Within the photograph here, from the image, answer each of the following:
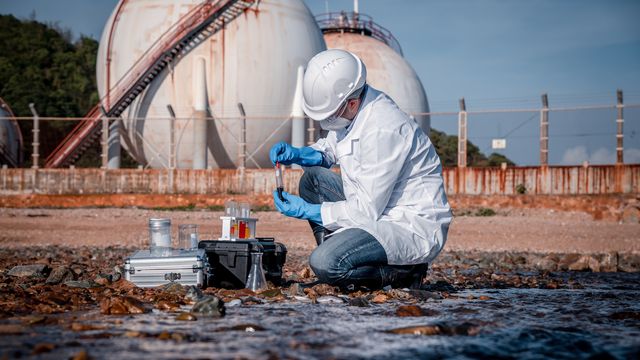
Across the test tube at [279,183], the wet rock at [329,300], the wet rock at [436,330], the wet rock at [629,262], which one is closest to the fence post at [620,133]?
the wet rock at [629,262]

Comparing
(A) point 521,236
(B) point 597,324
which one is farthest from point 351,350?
(A) point 521,236

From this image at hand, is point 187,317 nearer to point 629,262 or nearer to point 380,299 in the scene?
point 380,299

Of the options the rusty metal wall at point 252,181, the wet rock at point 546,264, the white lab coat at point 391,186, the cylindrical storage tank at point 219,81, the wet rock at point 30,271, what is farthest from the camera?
the cylindrical storage tank at point 219,81

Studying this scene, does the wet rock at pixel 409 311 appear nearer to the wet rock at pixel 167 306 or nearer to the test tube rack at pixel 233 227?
the wet rock at pixel 167 306

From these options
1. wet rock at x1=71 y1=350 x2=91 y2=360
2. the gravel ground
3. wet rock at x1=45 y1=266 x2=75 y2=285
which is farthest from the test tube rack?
the gravel ground

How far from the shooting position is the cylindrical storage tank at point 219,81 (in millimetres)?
21609

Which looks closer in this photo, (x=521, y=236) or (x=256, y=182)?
(x=521, y=236)

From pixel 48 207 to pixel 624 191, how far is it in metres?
14.3

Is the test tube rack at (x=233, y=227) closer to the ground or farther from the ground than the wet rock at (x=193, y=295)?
farther from the ground

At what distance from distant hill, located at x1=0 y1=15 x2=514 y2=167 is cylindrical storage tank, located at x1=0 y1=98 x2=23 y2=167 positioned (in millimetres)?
2311

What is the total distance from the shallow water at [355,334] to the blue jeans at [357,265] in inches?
9.6

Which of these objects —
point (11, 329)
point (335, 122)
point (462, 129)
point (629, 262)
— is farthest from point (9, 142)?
point (11, 329)

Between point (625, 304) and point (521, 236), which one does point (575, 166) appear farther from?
point (625, 304)

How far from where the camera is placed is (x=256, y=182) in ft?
65.6
